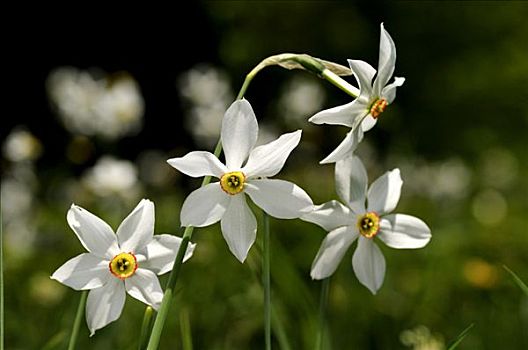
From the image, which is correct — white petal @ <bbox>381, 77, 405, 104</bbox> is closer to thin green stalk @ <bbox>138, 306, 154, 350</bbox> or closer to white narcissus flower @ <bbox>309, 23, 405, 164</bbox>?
white narcissus flower @ <bbox>309, 23, 405, 164</bbox>

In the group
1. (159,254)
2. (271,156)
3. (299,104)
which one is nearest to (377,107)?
(271,156)

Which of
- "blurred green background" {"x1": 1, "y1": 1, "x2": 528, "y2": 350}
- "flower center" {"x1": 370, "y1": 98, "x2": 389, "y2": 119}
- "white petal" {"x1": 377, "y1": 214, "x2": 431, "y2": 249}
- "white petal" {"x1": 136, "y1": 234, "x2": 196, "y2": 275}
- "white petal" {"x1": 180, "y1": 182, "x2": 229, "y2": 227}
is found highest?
"flower center" {"x1": 370, "y1": 98, "x2": 389, "y2": 119}

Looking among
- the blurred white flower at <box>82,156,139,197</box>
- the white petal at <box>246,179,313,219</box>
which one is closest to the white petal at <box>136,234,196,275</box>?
the white petal at <box>246,179,313,219</box>

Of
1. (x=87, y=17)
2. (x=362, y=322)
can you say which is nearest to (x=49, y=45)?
(x=87, y=17)

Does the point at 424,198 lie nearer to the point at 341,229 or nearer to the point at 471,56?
the point at 341,229

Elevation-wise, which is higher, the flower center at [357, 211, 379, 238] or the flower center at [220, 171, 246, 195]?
the flower center at [220, 171, 246, 195]
